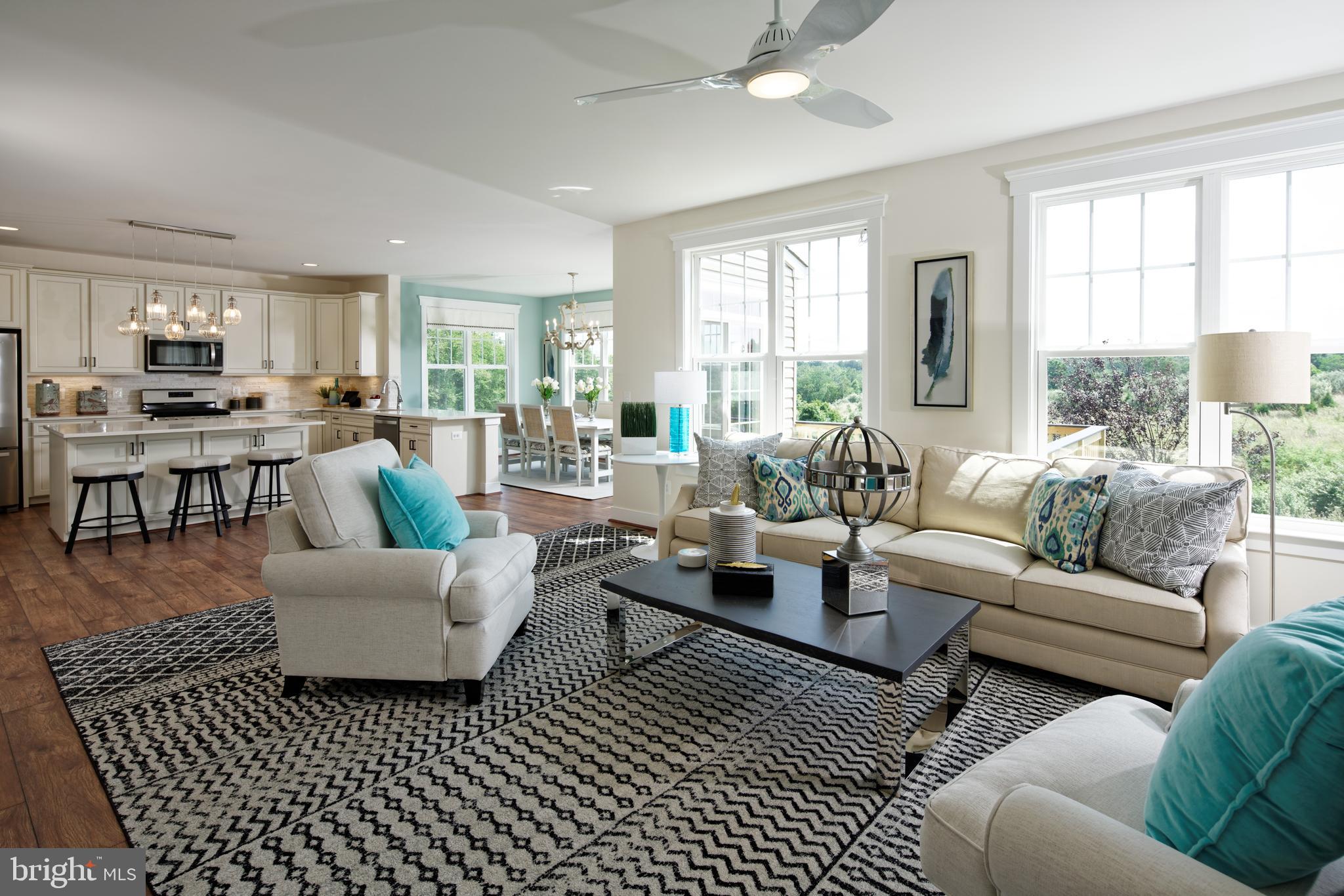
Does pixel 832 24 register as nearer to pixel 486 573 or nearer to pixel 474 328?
pixel 486 573

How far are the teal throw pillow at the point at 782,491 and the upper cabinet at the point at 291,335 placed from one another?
22.8ft

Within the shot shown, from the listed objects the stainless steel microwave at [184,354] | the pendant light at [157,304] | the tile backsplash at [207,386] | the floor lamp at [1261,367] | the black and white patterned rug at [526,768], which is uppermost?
the pendant light at [157,304]

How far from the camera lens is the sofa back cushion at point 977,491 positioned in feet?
11.0

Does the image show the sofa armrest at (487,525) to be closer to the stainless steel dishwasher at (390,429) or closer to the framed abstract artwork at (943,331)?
the framed abstract artwork at (943,331)

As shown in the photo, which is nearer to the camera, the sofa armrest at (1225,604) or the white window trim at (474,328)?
the sofa armrest at (1225,604)

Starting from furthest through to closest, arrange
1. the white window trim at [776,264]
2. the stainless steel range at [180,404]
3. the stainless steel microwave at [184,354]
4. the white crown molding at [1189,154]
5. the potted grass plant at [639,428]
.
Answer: the stainless steel range at [180,404] → the stainless steel microwave at [184,354] → the potted grass plant at [639,428] → the white window trim at [776,264] → the white crown molding at [1189,154]

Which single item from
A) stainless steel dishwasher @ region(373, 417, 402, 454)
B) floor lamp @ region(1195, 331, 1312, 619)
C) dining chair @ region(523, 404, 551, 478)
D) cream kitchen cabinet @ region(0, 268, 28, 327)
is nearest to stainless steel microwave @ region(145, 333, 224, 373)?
cream kitchen cabinet @ region(0, 268, 28, 327)

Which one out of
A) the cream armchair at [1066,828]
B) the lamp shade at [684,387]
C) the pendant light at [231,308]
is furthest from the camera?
the pendant light at [231,308]

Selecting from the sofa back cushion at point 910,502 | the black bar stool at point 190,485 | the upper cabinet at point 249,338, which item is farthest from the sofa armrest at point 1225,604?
the upper cabinet at point 249,338

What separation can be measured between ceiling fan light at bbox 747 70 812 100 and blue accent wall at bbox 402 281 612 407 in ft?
25.6

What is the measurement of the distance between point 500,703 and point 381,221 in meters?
4.66

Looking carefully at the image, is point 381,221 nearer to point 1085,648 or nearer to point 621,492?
point 621,492

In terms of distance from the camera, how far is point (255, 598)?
3.86 m

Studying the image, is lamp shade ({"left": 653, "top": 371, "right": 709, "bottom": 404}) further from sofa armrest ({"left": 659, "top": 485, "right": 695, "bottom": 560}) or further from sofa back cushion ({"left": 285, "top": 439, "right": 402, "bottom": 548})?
sofa back cushion ({"left": 285, "top": 439, "right": 402, "bottom": 548})
